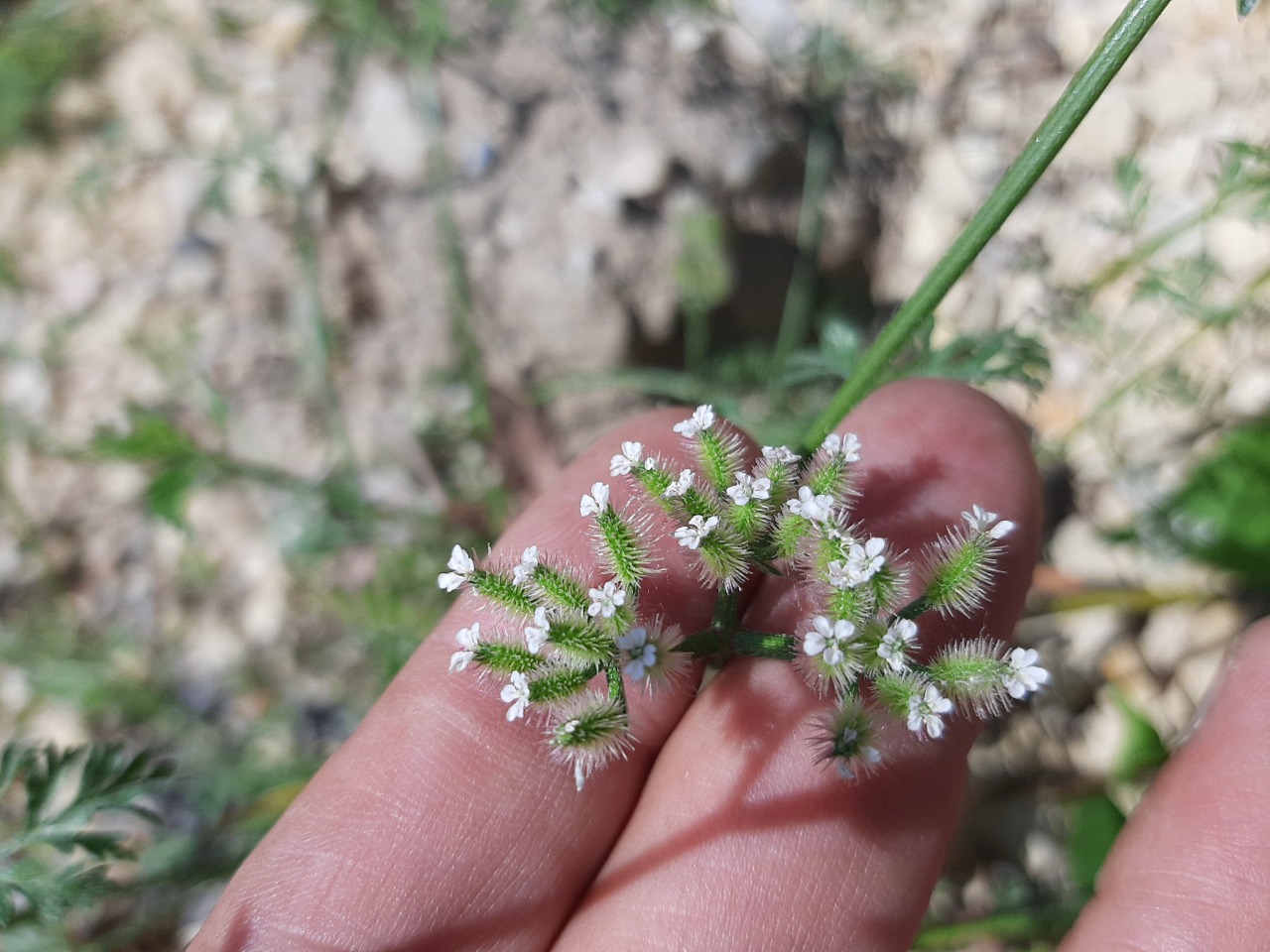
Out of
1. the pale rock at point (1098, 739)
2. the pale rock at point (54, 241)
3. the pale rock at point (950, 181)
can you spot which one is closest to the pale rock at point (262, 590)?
the pale rock at point (54, 241)

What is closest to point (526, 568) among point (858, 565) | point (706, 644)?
point (706, 644)

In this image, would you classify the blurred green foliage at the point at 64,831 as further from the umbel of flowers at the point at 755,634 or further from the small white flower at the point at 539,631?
the small white flower at the point at 539,631

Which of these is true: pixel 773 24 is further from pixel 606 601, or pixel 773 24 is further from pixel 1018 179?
pixel 606 601

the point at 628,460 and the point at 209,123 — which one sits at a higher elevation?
the point at 628,460

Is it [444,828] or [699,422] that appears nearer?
[699,422]

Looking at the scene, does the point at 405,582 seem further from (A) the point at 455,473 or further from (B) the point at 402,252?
(B) the point at 402,252

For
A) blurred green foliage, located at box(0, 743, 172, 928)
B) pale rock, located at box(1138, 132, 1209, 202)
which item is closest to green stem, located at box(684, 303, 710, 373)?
pale rock, located at box(1138, 132, 1209, 202)

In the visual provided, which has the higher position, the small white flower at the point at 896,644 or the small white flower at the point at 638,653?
the small white flower at the point at 896,644
